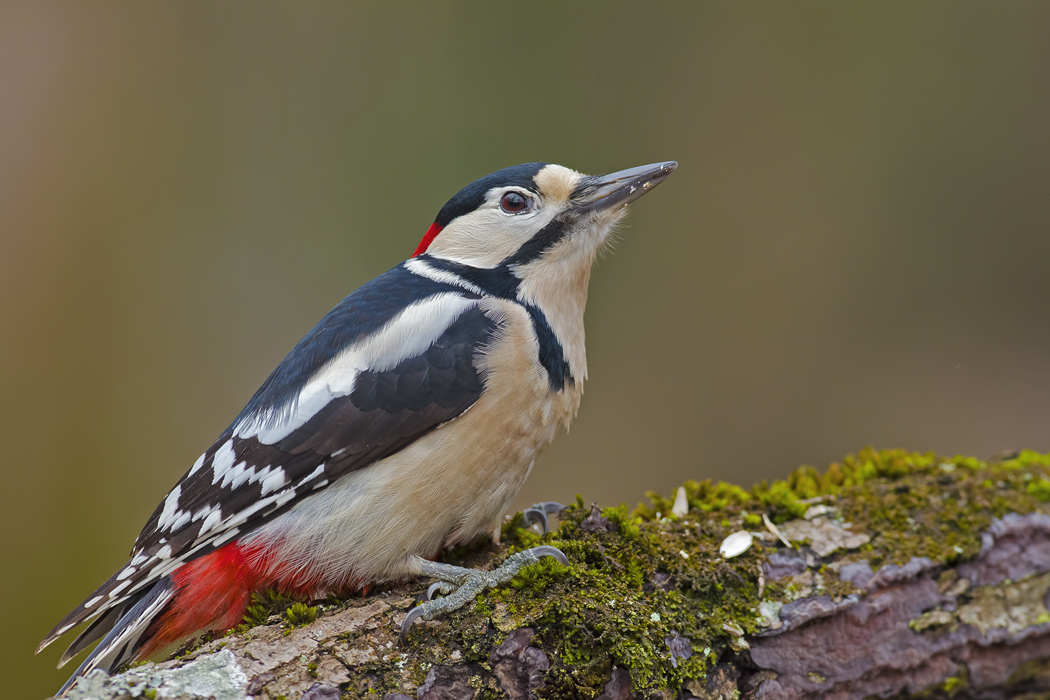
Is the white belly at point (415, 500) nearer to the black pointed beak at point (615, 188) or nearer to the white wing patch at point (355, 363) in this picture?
the white wing patch at point (355, 363)

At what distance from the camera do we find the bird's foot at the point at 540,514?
9.27 feet

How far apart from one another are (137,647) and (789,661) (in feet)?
6.21

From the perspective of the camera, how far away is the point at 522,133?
5.91 metres

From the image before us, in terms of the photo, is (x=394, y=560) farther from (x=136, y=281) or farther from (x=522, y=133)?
(x=522, y=133)

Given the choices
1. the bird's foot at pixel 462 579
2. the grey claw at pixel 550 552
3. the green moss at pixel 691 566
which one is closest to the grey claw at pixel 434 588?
the bird's foot at pixel 462 579

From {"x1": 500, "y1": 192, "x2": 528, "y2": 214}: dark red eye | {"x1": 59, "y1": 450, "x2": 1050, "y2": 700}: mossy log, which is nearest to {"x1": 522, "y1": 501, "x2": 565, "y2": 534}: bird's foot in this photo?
{"x1": 59, "y1": 450, "x2": 1050, "y2": 700}: mossy log

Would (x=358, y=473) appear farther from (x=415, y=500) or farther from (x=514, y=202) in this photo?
(x=514, y=202)

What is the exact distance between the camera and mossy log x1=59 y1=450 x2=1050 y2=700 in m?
1.93

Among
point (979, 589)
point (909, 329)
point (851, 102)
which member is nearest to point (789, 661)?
point (979, 589)

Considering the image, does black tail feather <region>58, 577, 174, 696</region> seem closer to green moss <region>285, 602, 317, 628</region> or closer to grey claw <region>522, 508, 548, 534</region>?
green moss <region>285, 602, 317, 628</region>

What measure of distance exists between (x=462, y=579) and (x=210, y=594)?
0.73 meters

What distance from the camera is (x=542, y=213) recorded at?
279 centimetres

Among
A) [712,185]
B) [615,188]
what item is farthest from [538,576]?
[712,185]

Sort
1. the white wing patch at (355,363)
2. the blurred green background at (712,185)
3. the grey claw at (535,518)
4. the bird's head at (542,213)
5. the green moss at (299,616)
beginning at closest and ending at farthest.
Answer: the green moss at (299,616), the white wing patch at (355,363), the bird's head at (542,213), the grey claw at (535,518), the blurred green background at (712,185)
